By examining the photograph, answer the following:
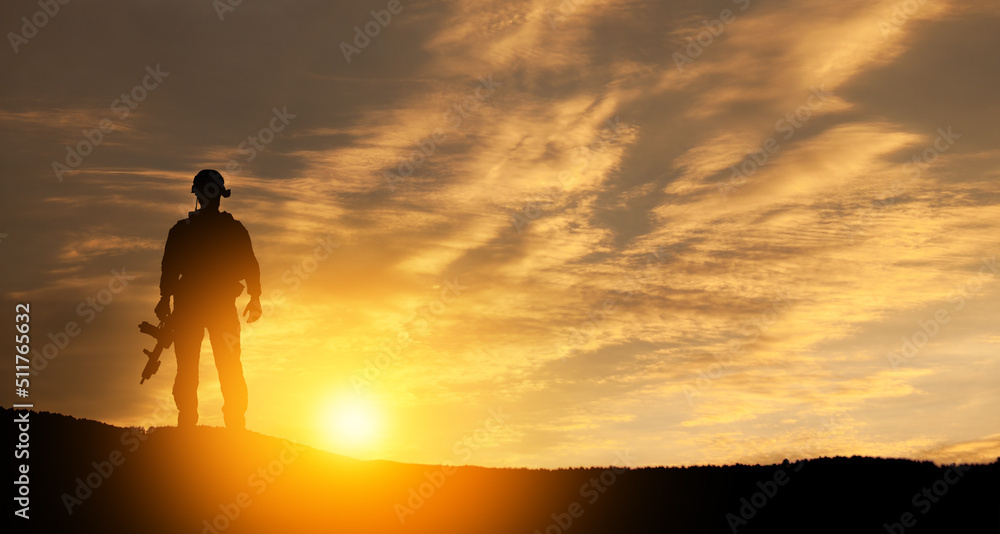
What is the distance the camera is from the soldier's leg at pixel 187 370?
1550cm

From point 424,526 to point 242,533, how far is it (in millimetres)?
2615

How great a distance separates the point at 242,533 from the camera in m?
12.6

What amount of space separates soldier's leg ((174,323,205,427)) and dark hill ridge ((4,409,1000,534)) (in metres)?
0.36

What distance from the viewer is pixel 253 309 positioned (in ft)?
52.5

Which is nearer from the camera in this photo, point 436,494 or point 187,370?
point 436,494

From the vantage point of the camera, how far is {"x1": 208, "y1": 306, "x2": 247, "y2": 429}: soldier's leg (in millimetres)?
15516

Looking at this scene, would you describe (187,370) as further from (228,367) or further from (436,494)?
(436,494)

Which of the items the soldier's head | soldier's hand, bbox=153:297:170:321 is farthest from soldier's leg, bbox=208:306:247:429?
the soldier's head

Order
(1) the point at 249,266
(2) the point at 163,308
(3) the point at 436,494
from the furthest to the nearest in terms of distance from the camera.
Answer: (1) the point at 249,266 < (2) the point at 163,308 < (3) the point at 436,494

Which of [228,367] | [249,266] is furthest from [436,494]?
[249,266]

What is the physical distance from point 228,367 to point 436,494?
427cm

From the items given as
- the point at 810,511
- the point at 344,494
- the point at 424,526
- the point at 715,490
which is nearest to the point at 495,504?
the point at 424,526

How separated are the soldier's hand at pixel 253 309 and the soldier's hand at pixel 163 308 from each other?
Answer: 4.29 feet

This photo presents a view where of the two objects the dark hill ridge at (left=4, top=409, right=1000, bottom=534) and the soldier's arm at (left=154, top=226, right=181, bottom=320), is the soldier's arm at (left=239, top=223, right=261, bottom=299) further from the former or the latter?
the dark hill ridge at (left=4, top=409, right=1000, bottom=534)
